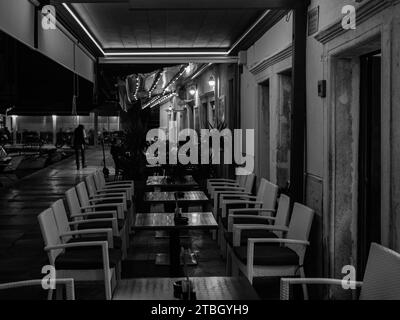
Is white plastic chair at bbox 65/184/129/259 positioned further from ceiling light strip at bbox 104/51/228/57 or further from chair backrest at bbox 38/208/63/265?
ceiling light strip at bbox 104/51/228/57

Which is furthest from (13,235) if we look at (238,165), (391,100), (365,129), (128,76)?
(128,76)

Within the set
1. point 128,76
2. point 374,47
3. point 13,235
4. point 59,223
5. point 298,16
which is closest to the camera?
point 374,47

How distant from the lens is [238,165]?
9492 mm

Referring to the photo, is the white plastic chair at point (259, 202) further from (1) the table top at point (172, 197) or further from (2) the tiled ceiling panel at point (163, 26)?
(2) the tiled ceiling panel at point (163, 26)

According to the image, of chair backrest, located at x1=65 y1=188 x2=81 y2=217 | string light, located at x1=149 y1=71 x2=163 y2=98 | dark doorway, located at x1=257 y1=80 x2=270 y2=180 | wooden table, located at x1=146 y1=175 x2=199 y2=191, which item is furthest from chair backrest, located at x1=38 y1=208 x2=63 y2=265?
string light, located at x1=149 y1=71 x2=163 y2=98

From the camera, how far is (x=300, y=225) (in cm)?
437

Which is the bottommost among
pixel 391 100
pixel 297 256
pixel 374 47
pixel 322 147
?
pixel 297 256

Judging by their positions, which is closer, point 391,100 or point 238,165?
point 391,100

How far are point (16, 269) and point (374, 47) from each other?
402cm

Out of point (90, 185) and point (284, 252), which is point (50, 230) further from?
point (90, 185)

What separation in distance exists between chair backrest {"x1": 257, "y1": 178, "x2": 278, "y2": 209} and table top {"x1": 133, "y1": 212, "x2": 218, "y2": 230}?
2.82 feet

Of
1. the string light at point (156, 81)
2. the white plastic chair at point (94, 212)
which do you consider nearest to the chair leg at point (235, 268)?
the white plastic chair at point (94, 212)

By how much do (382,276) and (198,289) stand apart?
937 mm
